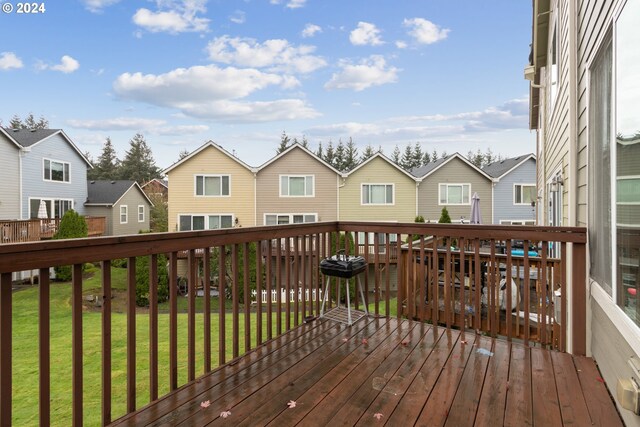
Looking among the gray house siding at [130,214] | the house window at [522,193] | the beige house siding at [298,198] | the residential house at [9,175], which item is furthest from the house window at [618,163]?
the gray house siding at [130,214]

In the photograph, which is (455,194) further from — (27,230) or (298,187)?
(27,230)

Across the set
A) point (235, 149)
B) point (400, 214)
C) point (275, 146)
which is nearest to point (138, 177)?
point (235, 149)

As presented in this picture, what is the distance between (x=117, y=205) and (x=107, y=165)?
26.2m

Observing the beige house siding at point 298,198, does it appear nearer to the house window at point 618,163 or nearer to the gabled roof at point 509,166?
the gabled roof at point 509,166

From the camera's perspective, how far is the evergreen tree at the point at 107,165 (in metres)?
43.6

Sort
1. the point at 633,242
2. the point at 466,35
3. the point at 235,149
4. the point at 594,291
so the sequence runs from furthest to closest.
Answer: the point at 235,149, the point at 466,35, the point at 594,291, the point at 633,242

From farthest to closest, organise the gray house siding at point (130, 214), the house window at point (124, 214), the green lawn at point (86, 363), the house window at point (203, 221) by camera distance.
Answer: the house window at point (124, 214) < the gray house siding at point (130, 214) < the house window at point (203, 221) < the green lawn at point (86, 363)

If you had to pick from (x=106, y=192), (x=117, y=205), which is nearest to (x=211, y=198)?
(x=117, y=205)

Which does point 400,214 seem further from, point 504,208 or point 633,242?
point 633,242

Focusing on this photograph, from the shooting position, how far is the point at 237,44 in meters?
21.9

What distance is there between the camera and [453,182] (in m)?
18.7

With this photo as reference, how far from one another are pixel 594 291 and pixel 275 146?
153 feet

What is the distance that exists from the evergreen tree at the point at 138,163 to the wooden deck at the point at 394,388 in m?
46.7

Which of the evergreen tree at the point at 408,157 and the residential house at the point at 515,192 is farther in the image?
the evergreen tree at the point at 408,157
